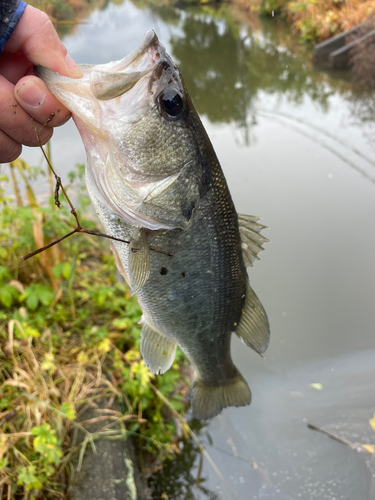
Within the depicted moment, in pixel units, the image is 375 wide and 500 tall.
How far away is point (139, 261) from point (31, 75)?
2.12 ft

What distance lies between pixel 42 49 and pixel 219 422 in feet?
8.06

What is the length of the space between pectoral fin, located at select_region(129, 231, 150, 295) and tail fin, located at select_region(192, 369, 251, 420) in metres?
0.80

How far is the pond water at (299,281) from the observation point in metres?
2.19

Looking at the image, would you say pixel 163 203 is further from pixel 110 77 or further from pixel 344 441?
pixel 344 441

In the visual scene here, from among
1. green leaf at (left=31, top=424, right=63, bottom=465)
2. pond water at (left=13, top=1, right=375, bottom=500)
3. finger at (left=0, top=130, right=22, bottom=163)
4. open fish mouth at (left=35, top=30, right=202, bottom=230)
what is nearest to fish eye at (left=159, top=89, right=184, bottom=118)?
open fish mouth at (left=35, top=30, right=202, bottom=230)

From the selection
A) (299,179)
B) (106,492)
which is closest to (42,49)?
(106,492)

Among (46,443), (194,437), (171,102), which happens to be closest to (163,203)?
(171,102)

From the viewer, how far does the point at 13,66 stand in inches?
41.9

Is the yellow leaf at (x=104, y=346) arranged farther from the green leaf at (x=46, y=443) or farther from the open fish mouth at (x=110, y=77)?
the open fish mouth at (x=110, y=77)

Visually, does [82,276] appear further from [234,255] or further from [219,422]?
[234,255]

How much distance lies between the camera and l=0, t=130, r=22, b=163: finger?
108cm

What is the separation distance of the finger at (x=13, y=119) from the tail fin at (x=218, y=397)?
1352mm

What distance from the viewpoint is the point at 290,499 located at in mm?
2082

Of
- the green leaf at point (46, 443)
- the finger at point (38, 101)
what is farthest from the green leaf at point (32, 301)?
the finger at point (38, 101)
